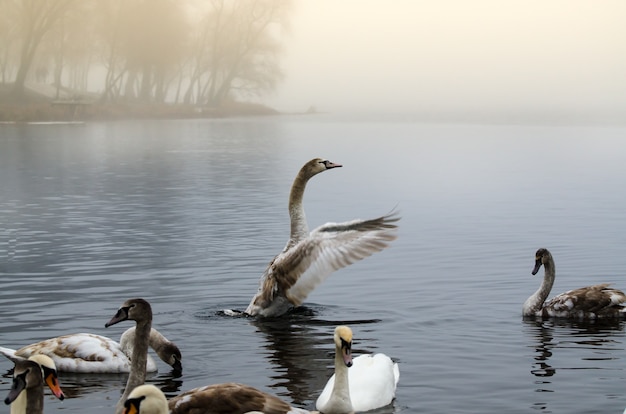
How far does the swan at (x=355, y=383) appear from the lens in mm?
10328

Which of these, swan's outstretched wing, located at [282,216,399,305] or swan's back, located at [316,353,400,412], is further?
swan's outstretched wing, located at [282,216,399,305]

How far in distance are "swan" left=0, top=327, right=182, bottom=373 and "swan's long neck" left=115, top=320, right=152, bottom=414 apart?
4.31ft

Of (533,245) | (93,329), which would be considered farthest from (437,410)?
(533,245)

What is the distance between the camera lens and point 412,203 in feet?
107

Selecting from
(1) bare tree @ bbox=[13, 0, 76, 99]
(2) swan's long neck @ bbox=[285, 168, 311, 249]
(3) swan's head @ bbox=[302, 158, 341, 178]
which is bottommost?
(2) swan's long neck @ bbox=[285, 168, 311, 249]

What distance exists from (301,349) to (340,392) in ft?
11.8

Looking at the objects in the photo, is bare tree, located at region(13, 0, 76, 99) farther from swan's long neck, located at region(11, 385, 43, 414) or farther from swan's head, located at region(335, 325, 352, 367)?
swan's long neck, located at region(11, 385, 43, 414)

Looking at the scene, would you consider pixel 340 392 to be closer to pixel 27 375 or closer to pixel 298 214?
pixel 27 375

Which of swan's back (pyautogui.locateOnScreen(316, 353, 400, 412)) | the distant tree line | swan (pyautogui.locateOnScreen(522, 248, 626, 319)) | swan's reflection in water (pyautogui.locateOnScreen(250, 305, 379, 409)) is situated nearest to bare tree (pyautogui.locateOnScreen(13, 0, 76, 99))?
the distant tree line

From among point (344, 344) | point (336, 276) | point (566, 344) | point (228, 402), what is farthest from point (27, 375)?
point (336, 276)

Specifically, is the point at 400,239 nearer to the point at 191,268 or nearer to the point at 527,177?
the point at 191,268

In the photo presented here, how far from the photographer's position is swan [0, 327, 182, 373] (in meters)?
12.6

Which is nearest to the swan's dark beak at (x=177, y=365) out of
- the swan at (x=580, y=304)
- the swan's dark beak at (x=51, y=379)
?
the swan's dark beak at (x=51, y=379)

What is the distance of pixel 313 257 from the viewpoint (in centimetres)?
1535
